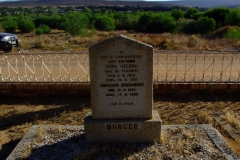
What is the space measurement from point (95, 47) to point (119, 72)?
56 cm

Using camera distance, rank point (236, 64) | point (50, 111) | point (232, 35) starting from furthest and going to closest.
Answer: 1. point (232, 35)
2. point (236, 64)
3. point (50, 111)

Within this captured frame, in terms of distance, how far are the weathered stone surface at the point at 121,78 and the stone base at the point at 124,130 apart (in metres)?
0.14

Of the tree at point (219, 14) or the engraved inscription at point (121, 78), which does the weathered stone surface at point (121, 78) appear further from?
the tree at point (219, 14)

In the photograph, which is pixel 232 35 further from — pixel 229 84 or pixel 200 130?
pixel 200 130

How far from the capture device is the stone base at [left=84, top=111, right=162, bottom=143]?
15.6ft

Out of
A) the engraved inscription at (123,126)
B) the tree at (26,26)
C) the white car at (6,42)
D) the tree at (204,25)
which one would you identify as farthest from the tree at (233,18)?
the engraved inscription at (123,126)

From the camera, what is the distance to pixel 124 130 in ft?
15.7

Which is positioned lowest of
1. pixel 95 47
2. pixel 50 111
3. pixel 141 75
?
pixel 50 111

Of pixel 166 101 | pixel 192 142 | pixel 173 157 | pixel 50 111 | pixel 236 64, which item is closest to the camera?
pixel 173 157

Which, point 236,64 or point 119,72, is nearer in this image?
point 119,72

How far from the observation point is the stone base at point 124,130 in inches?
187

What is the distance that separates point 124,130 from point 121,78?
86cm

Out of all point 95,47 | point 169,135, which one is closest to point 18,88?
point 95,47

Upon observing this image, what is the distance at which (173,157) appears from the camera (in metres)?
4.31
